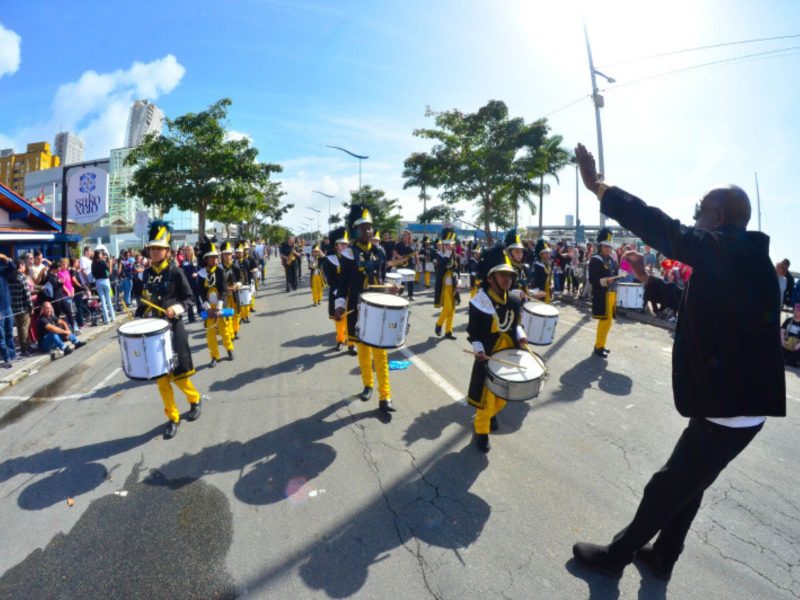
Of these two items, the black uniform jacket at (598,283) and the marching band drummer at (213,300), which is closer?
the marching band drummer at (213,300)

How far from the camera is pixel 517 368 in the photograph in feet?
13.2

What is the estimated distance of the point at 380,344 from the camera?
493 cm

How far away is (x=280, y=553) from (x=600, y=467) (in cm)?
305

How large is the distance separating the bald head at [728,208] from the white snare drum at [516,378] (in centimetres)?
201

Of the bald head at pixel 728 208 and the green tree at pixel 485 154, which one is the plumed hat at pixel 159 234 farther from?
the green tree at pixel 485 154

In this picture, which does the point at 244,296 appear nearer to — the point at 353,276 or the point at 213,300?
the point at 213,300

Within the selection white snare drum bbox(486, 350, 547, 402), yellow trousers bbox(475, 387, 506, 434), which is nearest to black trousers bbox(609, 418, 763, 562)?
white snare drum bbox(486, 350, 547, 402)

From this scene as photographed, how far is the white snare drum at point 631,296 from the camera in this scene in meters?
9.36

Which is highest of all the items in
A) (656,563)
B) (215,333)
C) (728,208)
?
(728,208)

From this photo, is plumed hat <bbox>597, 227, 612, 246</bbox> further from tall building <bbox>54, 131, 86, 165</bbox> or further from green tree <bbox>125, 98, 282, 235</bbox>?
tall building <bbox>54, 131, 86, 165</bbox>

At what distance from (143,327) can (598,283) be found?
24.8ft

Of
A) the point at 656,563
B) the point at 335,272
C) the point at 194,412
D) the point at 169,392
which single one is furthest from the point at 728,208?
the point at 335,272

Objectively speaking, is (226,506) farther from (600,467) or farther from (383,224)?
(383,224)

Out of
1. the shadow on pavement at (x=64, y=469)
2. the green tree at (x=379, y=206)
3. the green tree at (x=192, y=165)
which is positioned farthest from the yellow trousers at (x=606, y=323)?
the green tree at (x=379, y=206)
